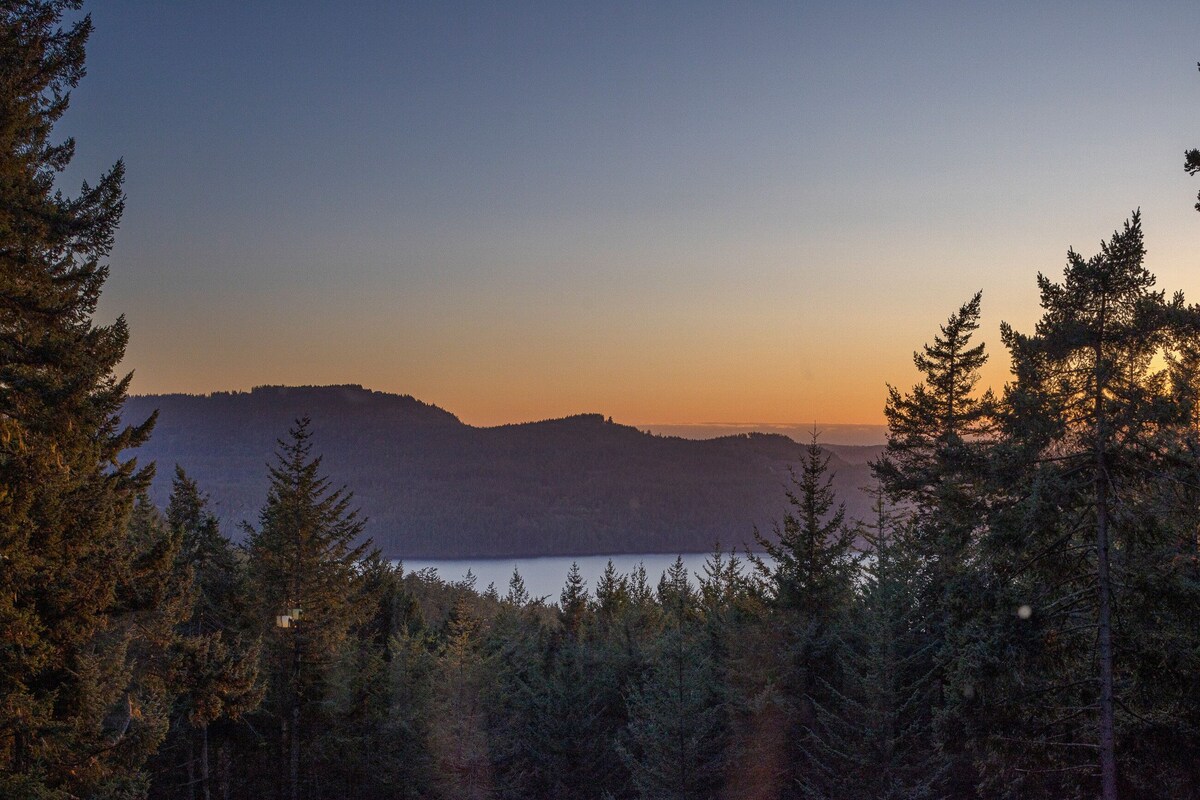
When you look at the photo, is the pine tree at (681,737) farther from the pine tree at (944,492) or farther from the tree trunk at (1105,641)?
the tree trunk at (1105,641)

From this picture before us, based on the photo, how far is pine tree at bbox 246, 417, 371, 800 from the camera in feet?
81.0

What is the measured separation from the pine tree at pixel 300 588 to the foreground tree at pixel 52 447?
42.5 ft

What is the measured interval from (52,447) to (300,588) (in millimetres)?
15494

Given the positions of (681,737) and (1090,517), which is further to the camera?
(681,737)

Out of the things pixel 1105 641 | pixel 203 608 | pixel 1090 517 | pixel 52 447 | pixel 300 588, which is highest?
pixel 52 447

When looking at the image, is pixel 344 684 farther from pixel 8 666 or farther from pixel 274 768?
pixel 8 666

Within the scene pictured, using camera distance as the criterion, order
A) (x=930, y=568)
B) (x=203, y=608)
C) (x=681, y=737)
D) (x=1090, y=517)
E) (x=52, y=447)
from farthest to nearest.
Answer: (x=203, y=608) → (x=681, y=737) → (x=930, y=568) → (x=1090, y=517) → (x=52, y=447)

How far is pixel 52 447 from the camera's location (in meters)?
10.2

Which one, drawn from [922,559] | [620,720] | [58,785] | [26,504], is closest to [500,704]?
[620,720]

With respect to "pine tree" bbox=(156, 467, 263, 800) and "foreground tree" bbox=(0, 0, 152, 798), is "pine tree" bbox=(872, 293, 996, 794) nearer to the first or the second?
"foreground tree" bbox=(0, 0, 152, 798)

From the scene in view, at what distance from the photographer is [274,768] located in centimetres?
2914

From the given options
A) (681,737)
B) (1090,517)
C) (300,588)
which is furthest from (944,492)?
(300,588)

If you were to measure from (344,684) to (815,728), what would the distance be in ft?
51.8

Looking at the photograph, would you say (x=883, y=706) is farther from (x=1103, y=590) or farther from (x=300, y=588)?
(x=300, y=588)
